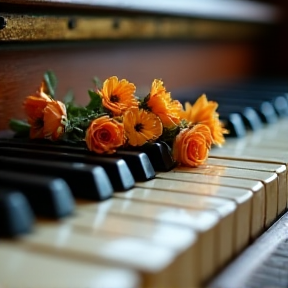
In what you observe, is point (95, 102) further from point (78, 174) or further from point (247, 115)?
point (247, 115)

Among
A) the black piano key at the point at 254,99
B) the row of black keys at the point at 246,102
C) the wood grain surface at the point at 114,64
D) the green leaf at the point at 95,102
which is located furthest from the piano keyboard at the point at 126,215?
the black piano key at the point at 254,99

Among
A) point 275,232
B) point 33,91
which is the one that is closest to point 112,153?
point 275,232

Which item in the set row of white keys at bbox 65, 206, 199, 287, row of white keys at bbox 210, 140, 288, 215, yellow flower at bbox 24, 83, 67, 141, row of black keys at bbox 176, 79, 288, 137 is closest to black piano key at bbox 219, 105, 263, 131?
row of black keys at bbox 176, 79, 288, 137

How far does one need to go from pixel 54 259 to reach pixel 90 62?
3.22 ft

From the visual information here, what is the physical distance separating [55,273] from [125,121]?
17.4 inches

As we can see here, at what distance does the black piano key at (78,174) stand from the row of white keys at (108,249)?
0.12m

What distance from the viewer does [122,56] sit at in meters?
1.75

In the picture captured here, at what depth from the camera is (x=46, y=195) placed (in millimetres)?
771

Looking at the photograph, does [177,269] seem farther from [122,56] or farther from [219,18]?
[219,18]

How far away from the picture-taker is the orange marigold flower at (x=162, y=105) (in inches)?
42.3

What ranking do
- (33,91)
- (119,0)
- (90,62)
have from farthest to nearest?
(90,62) < (119,0) < (33,91)

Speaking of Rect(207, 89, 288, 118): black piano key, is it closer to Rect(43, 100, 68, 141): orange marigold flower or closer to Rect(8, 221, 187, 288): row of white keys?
Rect(43, 100, 68, 141): orange marigold flower

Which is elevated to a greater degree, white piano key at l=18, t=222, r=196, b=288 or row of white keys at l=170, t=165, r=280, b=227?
white piano key at l=18, t=222, r=196, b=288

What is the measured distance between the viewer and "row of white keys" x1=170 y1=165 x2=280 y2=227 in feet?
3.26
